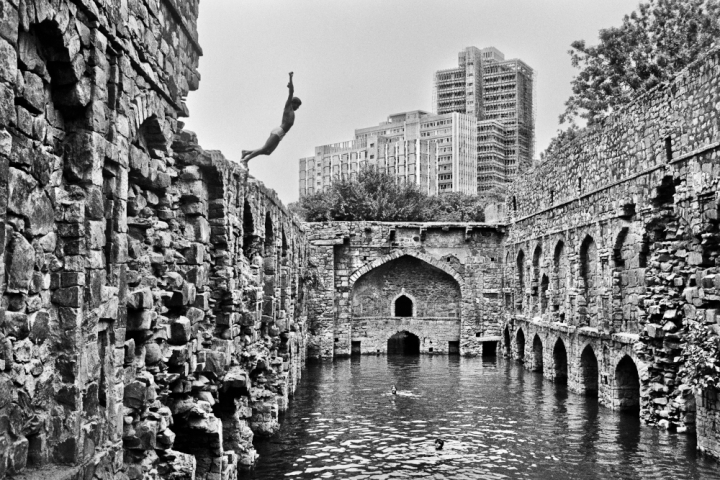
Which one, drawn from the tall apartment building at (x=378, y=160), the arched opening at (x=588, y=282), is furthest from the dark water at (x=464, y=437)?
the tall apartment building at (x=378, y=160)

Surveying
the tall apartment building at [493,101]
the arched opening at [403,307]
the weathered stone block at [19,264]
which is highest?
the tall apartment building at [493,101]

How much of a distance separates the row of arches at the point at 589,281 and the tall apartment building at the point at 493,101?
63.7 metres

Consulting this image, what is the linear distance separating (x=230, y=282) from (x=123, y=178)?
163 inches

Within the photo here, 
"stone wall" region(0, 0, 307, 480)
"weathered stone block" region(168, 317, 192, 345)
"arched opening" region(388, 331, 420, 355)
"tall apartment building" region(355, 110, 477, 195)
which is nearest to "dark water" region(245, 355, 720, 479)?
"stone wall" region(0, 0, 307, 480)

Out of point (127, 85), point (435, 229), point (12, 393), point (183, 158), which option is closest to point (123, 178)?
point (127, 85)

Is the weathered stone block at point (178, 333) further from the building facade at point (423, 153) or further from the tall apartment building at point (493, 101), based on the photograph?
the tall apartment building at point (493, 101)

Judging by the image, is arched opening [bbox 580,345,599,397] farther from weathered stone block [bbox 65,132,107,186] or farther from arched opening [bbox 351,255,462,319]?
weathered stone block [bbox 65,132,107,186]

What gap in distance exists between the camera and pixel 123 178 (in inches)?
223

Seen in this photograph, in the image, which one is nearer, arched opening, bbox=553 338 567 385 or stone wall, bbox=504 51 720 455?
stone wall, bbox=504 51 720 455

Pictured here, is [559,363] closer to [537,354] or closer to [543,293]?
[537,354]

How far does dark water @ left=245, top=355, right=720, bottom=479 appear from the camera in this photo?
12422 mm

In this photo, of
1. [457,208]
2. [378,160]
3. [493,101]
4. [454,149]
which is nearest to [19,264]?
[457,208]

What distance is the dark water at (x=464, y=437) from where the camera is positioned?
12.4 m

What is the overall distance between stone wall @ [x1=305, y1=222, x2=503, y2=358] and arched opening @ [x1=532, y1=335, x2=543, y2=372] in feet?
14.4
